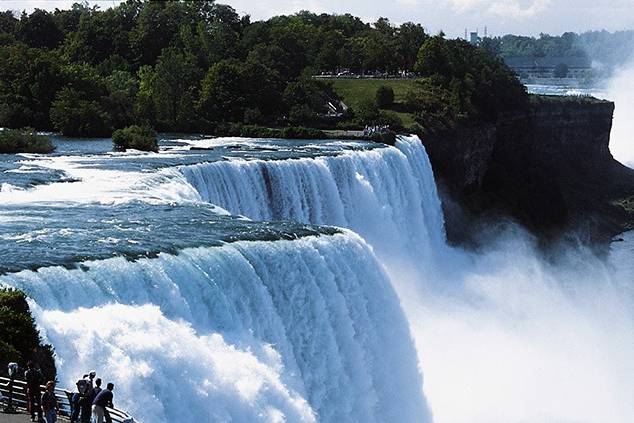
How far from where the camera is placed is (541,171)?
3167 inches

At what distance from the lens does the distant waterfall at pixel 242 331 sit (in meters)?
20.9

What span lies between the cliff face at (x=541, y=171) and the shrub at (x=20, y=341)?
1642 inches

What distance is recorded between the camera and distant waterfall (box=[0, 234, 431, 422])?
20.9 metres

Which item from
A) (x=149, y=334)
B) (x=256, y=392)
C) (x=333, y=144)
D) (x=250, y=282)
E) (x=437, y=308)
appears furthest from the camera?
(x=333, y=144)

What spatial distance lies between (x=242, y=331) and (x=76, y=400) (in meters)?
6.55

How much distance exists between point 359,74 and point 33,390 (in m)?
77.0

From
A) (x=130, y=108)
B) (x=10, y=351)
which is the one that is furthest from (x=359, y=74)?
(x=10, y=351)

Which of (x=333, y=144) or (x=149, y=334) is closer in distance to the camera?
(x=149, y=334)

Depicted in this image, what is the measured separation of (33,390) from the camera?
1838 centimetres

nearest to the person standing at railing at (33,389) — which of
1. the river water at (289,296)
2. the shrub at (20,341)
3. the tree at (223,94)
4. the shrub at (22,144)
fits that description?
A: the shrub at (20,341)

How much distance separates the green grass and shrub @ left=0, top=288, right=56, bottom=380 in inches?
2168

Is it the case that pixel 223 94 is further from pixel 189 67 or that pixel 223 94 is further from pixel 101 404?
pixel 101 404

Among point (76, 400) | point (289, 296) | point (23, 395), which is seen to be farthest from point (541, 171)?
point (76, 400)

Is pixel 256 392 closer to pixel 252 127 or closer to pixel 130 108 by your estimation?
pixel 252 127
